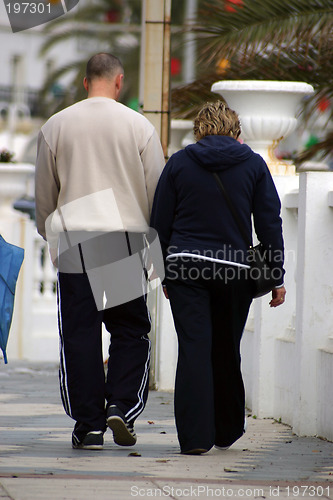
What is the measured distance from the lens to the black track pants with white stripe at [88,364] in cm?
470

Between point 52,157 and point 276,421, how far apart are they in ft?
7.08

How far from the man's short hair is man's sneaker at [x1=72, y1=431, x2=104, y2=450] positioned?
1.69 m

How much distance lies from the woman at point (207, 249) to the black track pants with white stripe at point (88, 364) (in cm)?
28

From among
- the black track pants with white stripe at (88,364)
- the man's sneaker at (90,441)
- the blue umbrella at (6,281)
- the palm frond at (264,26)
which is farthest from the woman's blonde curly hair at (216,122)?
the palm frond at (264,26)

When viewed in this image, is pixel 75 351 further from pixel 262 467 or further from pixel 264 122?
pixel 264 122

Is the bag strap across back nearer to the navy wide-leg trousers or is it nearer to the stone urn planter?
the navy wide-leg trousers

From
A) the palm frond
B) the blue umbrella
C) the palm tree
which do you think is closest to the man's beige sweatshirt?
the blue umbrella

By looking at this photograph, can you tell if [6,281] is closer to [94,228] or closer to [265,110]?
[94,228]

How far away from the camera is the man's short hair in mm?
4820

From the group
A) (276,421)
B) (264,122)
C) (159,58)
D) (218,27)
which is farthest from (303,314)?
(218,27)

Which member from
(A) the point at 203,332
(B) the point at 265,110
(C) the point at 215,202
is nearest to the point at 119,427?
(A) the point at 203,332

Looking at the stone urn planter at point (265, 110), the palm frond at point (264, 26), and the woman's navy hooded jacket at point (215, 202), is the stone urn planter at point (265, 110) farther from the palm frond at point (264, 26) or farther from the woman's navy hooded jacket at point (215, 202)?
the palm frond at point (264, 26)

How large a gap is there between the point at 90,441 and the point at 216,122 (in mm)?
1578

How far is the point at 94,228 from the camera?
15.4ft
